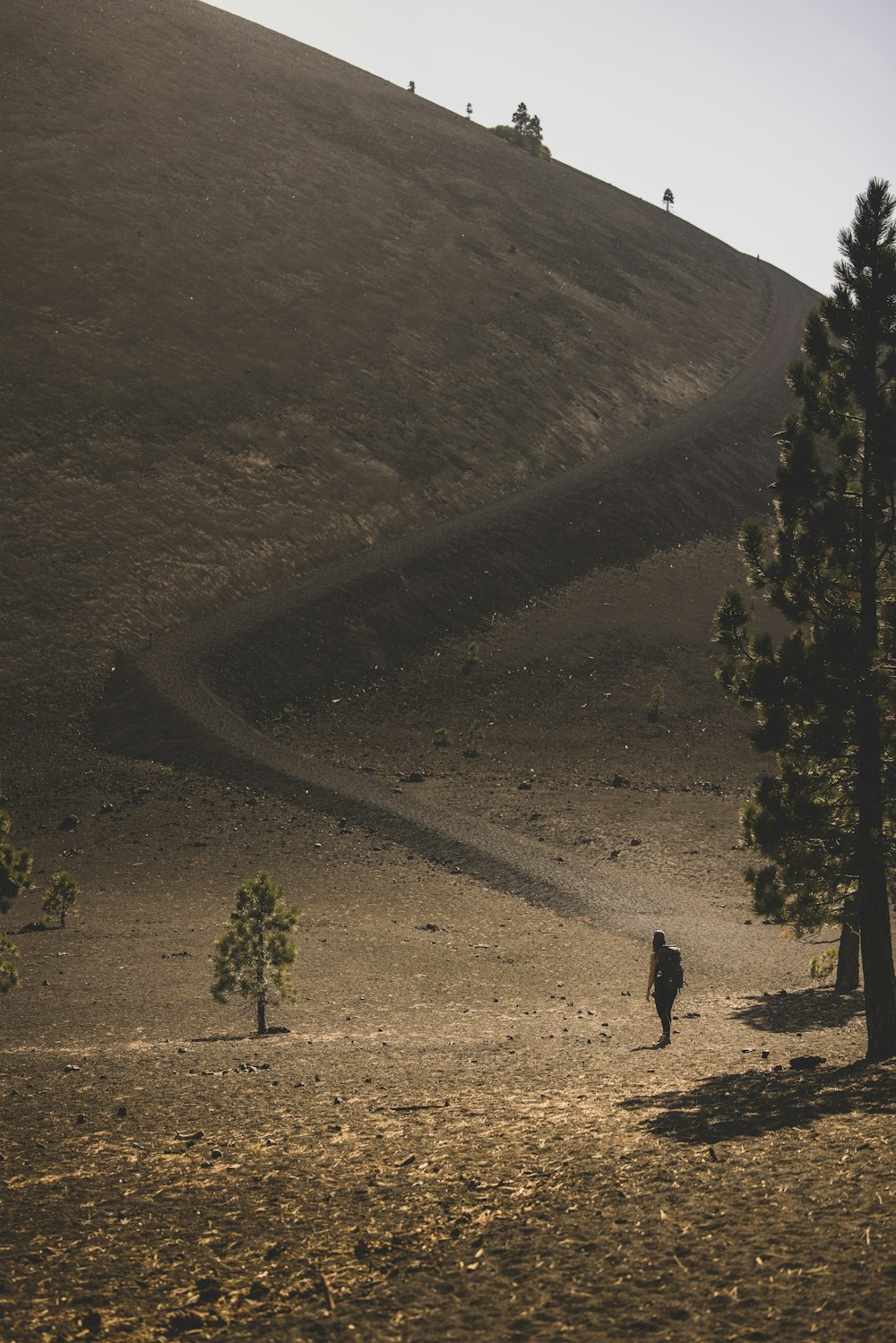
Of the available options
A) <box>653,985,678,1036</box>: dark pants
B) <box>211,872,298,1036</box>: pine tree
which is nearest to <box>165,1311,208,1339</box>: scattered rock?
<box>653,985,678,1036</box>: dark pants

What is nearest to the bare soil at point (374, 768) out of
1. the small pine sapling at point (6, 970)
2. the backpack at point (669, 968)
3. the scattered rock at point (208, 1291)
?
the scattered rock at point (208, 1291)

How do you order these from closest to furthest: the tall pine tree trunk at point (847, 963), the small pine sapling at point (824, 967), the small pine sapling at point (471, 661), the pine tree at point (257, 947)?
1. the pine tree at point (257, 947)
2. the small pine sapling at point (824, 967)
3. the tall pine tree trunk at point (847, 963)
4. the small pine sapling at point (471, 661)

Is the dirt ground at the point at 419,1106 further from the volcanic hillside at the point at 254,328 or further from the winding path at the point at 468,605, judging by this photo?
the volcanic hillside at the point at 254,328

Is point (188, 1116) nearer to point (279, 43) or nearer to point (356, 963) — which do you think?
point (356, 963)

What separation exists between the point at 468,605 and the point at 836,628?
36799 millimetres

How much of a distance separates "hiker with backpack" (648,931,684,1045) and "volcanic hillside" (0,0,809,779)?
26556 millimetres

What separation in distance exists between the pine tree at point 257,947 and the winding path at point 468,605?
34.7ft

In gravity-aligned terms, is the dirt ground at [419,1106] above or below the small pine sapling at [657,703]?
below

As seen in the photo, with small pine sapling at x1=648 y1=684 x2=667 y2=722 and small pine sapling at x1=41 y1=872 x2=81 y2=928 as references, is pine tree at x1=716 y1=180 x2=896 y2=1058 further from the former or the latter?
small pine sapling at x1=648 y1=684 x2=667 y2=722

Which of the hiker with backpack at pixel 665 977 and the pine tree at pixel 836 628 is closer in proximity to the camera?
the pine tree at pixel 836 628

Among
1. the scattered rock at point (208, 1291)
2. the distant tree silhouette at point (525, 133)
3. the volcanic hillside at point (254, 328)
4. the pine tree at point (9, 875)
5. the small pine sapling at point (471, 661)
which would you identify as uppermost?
the distant tree silhouette at point (525, 133)

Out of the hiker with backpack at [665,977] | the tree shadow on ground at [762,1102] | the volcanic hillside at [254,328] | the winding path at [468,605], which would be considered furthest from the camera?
the volcanic hillside at [254,328]

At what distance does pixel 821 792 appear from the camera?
43.3ft

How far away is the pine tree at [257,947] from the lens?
54.4 ft
